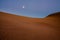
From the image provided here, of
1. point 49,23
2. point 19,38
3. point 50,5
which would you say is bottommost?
point 19,38

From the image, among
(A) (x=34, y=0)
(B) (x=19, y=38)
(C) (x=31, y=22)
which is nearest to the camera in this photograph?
(B) (x=19, y=38)

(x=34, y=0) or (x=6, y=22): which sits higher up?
(x=34, y=0)

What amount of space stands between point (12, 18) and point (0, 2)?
0.24 meters

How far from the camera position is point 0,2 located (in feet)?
2.59

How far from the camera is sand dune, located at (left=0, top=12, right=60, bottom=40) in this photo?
58 cm

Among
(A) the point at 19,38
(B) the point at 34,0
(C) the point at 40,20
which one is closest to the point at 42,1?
(B) the point at 34,0

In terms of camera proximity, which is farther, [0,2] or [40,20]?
[0,2]

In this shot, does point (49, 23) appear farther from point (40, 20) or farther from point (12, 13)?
point (12, 13)

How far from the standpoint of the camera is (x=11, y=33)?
0.60 meters

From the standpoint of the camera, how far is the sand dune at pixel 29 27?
58 centimetres

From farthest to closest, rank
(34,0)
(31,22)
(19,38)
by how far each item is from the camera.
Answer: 1. (34,0)
2. (31,22)
3. (19,38)

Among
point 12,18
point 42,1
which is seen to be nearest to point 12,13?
point 12,18

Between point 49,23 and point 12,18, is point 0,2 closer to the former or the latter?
point 12,18

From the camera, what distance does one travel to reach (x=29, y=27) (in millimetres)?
624
